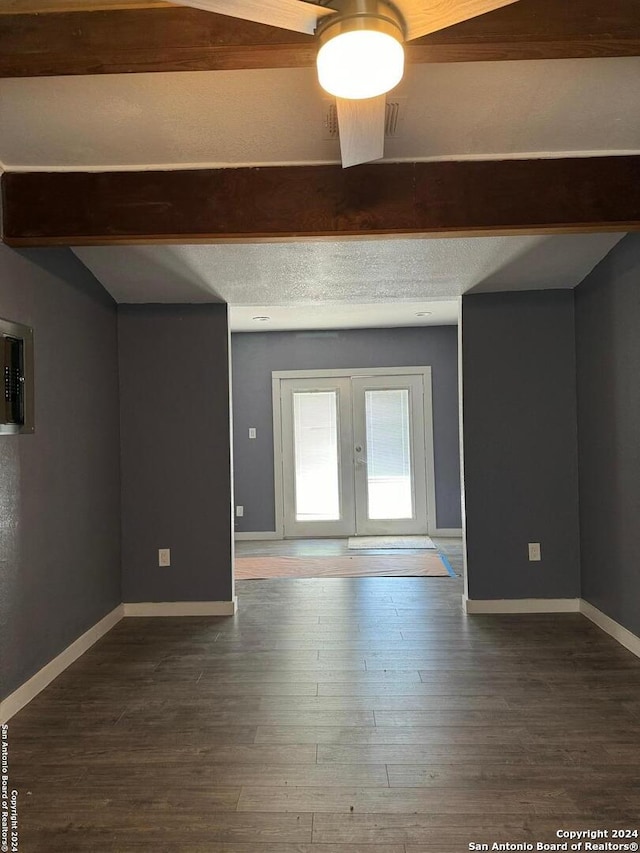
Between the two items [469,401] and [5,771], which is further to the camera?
[469,401]

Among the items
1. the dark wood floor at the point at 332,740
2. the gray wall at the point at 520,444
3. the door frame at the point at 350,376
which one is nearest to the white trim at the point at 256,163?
the gray wall at the point at 520,444

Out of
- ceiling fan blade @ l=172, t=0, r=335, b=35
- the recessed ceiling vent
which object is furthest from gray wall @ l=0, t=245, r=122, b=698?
ceiling fan blade @ l=172, t=0, r=335, b=35

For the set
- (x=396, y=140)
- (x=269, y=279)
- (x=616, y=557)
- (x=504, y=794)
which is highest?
(x=396, y=140)

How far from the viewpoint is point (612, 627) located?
11.5 ft

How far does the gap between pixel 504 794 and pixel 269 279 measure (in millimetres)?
2903

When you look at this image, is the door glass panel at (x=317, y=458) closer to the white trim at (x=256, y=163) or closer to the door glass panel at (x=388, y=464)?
the door glass panel at (x=388, y=464)

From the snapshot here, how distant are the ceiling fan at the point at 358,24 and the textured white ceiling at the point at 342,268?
168cm

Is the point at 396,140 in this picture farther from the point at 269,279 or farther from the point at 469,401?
the point at 469,401

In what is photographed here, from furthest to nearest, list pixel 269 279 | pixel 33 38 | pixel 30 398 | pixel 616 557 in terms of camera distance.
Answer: pixel 269 279
pixel 616 557
pixel 30 398
pixel 33 38

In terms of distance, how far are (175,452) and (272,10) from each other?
3199mm

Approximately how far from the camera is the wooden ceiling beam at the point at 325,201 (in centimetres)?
261

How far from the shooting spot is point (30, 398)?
2.87 m

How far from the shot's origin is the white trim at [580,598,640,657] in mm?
3242

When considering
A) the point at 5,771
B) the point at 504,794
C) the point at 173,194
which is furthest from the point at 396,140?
the point at 5,771
